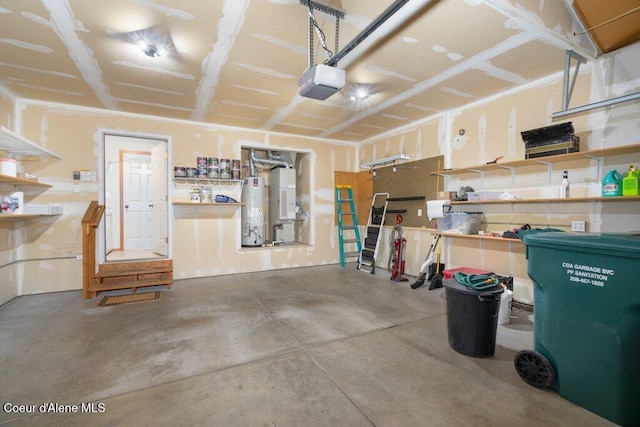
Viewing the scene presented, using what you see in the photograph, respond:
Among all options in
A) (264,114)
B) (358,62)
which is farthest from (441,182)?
(264,114)

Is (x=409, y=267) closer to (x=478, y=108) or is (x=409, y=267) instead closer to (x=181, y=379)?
(x=478, y=108)

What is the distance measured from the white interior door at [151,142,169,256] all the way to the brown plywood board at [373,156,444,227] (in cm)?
407

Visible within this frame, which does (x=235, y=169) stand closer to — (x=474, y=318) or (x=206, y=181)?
(x=206, y=181)

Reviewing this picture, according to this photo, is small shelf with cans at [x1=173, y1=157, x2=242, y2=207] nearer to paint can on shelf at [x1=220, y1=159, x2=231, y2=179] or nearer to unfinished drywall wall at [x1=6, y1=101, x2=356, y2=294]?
paint can on shelf at [x1=220, y1=159, x2=231, y2=179]

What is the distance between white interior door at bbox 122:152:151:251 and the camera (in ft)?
20.3

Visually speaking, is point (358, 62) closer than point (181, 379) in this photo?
No

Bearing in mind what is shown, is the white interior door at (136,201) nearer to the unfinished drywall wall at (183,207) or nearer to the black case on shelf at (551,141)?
the unfinished drywall wall at (183,207)

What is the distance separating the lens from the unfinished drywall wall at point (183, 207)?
12.9ft

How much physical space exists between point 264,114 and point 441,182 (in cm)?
308

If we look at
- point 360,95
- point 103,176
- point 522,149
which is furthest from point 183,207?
point 522,149

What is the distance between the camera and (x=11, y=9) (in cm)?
210

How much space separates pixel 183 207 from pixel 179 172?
0.60 meters

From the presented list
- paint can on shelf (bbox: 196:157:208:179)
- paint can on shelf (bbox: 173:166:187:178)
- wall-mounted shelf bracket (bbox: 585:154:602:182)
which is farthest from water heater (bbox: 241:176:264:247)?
wall-mounted shelf bracket (bbox: 585:154:602:182)

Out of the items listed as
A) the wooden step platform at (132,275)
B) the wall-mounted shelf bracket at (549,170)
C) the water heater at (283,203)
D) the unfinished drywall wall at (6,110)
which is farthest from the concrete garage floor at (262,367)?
the water heater at (283,203)
